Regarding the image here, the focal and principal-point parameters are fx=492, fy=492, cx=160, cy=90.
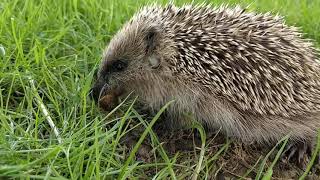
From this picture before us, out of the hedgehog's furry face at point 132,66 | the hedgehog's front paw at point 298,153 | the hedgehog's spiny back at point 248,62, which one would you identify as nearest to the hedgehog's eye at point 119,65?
the hedgehog's furry face at point 132,66

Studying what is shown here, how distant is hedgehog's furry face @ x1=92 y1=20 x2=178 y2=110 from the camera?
11.3 feet

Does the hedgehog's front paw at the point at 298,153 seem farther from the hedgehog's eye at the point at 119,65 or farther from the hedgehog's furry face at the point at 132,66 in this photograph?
the hedgehog's eye at the point at 119,65

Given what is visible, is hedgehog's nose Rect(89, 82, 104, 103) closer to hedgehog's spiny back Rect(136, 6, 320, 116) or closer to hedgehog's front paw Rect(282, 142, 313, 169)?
hedgehog's spiny back Rect(136, 6, 320, 116)

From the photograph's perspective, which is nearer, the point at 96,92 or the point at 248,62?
the point at 248,62

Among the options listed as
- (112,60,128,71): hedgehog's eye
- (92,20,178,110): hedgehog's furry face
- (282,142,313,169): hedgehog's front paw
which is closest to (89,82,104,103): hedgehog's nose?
(92,20,178,110): hedgehog's furry face

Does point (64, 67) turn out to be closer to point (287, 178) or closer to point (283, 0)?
point (287, 178)

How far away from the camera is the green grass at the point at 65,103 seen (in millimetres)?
2617

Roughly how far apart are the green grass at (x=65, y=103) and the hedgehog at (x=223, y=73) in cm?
20

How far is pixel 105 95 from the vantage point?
11.4 feet

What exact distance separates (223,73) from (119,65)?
76 centimetres

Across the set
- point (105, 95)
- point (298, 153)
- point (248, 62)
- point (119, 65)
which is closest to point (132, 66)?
point (119, 65)

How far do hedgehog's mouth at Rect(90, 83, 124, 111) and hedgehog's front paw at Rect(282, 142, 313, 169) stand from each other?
49.6 inches

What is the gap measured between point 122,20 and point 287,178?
80.0 inches

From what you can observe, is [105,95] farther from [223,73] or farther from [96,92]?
[223,73]
